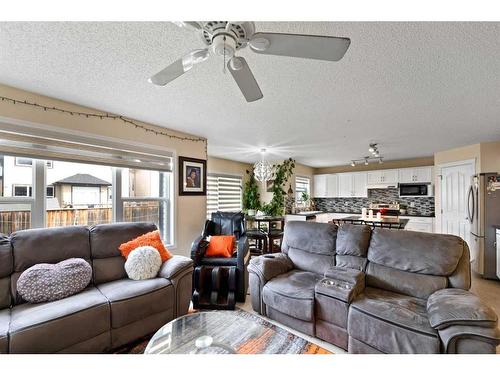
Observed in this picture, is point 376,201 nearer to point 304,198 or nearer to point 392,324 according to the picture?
point 304,198

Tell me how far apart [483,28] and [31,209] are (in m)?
3.88

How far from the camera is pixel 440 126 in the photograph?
3.08 m

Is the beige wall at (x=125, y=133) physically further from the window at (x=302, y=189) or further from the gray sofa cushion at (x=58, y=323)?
the window at (x=302, y=189)

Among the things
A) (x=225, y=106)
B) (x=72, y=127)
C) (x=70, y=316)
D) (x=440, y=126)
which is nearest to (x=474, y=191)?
(x=440, y=126)

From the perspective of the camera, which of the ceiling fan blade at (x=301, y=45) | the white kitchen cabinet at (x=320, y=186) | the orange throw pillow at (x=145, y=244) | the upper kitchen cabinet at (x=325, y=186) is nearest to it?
the ceiling fan blade at (x=301, y=45)

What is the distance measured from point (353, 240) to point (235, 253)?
150 centimetres

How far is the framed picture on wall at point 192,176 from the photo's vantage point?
3.51 meters

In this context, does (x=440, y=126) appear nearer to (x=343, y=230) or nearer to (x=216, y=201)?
(x=343, y=230)

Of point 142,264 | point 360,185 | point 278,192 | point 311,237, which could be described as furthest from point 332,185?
point 142,264

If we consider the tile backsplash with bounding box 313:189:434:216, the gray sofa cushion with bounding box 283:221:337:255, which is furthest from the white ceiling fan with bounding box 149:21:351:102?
the tile backsplash with bounding box 313:189:434:216

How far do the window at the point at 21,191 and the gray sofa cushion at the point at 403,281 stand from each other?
353cm

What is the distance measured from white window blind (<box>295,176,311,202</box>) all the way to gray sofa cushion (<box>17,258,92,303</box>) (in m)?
5.70

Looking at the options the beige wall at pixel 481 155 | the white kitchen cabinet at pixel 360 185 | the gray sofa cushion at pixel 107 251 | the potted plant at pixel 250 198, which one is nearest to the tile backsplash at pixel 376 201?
the white kitchen cabinet at pixel 360 185

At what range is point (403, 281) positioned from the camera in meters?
1.99
